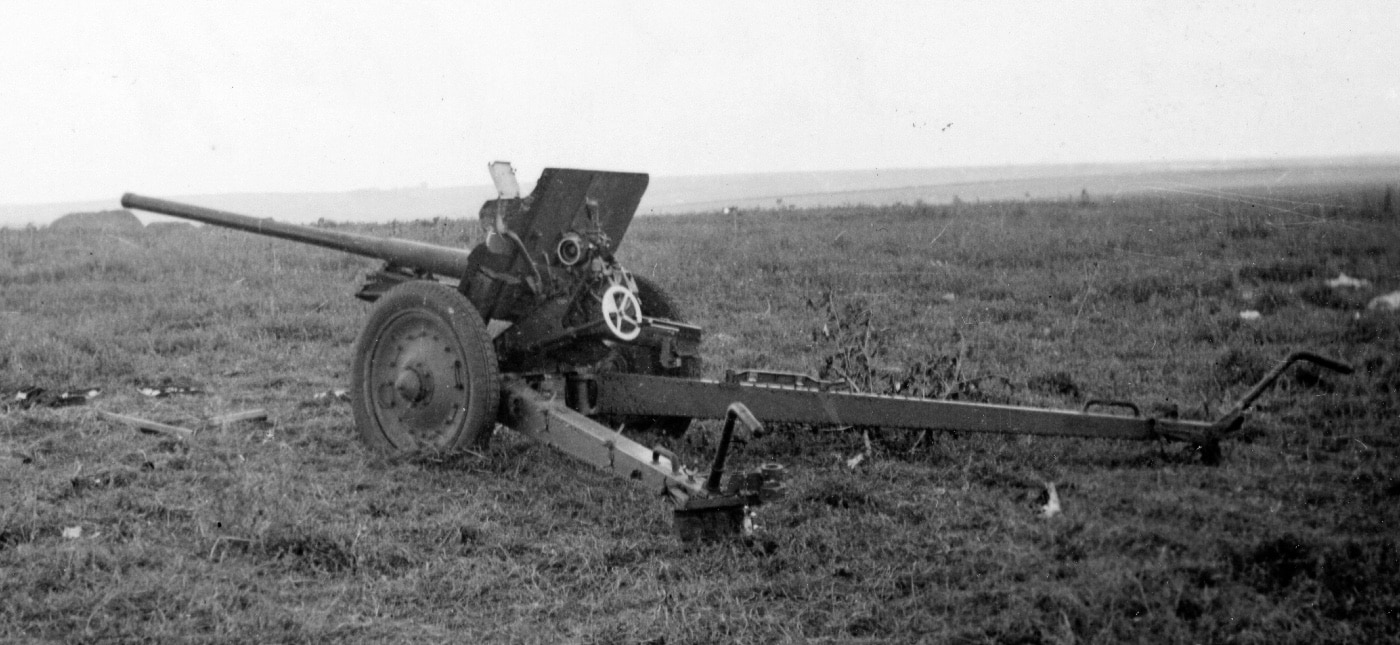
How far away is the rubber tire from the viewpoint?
627 cm

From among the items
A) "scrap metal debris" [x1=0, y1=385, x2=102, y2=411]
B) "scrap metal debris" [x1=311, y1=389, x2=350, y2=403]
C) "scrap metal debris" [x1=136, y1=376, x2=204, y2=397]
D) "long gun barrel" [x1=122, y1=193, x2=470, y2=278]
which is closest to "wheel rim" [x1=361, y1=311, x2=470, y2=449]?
"long gun barrel" [x1=122, y1=193, x2=470, y2=278]

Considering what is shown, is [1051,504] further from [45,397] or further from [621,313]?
[45,397]

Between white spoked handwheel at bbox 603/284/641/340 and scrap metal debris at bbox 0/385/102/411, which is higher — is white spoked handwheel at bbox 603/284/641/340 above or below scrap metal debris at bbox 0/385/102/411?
above

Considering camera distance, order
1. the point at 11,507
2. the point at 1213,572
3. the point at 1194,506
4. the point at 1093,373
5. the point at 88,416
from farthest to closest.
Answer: the point at 1093,373, the point at 88,416, the point at 11,507, the point at 1194,506, the point at 1213,572

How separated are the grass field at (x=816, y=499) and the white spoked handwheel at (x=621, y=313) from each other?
2.40ft

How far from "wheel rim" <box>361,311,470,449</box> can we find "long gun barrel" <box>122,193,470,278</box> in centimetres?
42

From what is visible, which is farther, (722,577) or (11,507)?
(11,507)

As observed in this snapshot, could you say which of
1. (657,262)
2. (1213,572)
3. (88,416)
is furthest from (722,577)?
(657,262)

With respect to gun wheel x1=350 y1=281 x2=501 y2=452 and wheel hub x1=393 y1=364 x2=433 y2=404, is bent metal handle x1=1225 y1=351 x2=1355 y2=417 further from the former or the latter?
wheel hub x1=393 y1=364 x2=433 y2=404

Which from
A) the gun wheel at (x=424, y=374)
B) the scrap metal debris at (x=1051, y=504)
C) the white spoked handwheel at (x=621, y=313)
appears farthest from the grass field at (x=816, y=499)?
the white spoked handwheel at (x=621, y=313)

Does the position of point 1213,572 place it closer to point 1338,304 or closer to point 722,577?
point 722,577

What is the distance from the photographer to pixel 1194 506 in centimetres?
437

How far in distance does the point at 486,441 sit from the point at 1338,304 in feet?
18.1

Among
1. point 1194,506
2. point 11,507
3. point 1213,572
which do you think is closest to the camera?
point 1213,572
